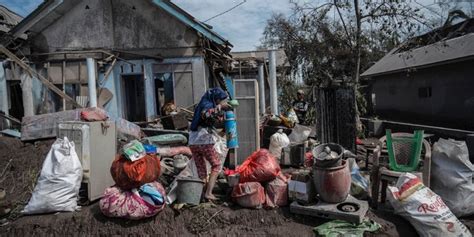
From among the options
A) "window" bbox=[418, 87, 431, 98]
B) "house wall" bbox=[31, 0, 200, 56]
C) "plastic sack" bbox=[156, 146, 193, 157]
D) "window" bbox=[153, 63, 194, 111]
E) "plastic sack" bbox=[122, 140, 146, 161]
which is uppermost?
"house wall" bbox=[31, 0, 200, 56]

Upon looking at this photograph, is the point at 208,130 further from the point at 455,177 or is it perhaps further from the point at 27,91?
the point at 27,91

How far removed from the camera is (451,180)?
13.0 feet

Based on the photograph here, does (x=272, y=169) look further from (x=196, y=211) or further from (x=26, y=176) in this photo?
(x=26, y=176)

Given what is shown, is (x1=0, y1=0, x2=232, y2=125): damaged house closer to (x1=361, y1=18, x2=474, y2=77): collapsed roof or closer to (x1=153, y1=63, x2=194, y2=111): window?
(x1=153, y1=63, x2=194, y2=111): window

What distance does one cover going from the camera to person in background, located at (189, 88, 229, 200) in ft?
14.0

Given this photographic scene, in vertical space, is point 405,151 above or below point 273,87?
below

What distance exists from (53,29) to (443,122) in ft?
44.5

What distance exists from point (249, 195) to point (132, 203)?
151 cm

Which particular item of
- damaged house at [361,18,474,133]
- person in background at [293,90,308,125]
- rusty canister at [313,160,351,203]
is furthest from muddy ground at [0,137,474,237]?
damaged house at [361,18,474,133]

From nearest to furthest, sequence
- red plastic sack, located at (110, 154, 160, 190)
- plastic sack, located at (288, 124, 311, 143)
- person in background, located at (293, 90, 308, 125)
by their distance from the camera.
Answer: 1. red plastic sack, located at (110, 154, 160, 190)
2. plastic sack, located at (288, 124, 311, 143)
3. person in background, located at (293, 90, 308, 125)

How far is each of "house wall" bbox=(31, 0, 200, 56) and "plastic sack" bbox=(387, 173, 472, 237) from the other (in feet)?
24.5

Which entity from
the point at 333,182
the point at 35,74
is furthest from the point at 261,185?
the point at 35,74

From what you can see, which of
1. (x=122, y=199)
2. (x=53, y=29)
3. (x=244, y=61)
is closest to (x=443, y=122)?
(x=244, y=61)

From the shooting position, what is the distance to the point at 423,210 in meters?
3.51
